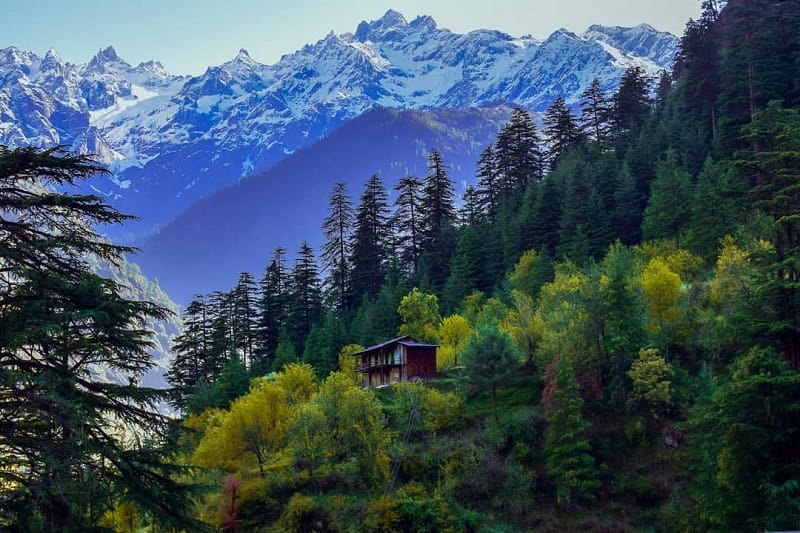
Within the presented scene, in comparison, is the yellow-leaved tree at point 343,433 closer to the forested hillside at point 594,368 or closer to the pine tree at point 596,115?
the forested hillside at point 594,368

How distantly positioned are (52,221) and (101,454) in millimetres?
5066

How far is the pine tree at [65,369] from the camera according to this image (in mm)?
12773

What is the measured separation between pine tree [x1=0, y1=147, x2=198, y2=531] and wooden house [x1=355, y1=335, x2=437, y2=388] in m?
40.0

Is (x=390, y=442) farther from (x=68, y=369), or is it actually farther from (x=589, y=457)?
(x=68, y=369)

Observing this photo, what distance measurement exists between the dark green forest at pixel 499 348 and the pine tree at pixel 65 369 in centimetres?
6

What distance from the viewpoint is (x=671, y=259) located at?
51.3 meters

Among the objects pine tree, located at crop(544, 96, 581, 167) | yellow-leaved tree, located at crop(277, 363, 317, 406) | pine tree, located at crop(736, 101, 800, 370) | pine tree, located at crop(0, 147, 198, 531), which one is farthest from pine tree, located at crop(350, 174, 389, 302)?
pine tree, located at crop(0, 147, 198, 531)

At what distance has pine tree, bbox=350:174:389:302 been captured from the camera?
86188 mm

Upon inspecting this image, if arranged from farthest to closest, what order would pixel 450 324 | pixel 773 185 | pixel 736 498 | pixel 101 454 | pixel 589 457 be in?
1. pixel 450 324
2. pixel 589 457
3. pixel 773 185
4. pixel 736 498
5. pixel 101 454

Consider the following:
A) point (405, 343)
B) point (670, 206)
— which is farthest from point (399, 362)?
point (670, 206)

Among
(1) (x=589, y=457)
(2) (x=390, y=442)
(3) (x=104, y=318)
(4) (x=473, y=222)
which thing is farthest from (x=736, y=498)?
(4) (x=473, y=222)

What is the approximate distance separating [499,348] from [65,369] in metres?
36.5

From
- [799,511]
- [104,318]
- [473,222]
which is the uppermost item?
[473,222]

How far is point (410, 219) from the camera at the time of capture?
9094cm
